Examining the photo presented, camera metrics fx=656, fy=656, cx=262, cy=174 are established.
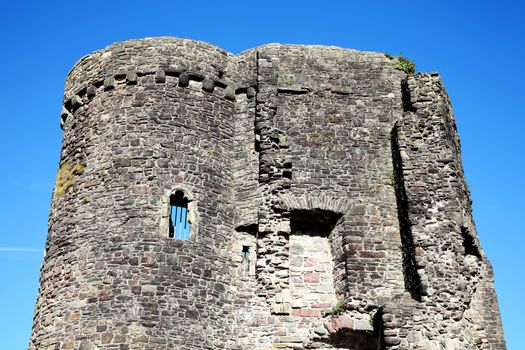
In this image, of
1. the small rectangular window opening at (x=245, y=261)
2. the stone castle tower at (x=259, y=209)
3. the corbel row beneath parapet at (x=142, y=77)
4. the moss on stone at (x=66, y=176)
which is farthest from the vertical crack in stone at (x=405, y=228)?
the moss on stone at (x=66, y=176)

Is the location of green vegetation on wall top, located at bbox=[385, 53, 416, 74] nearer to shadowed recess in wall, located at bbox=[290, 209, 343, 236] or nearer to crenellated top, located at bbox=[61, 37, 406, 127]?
crenellated top, located at bbox=[61, 37, 406, 127]

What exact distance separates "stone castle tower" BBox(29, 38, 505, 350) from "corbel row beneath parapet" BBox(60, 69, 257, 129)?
0.17ft

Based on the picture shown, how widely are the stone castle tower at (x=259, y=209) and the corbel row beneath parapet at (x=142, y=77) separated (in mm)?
51

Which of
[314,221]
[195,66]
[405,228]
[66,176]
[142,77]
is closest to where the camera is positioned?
[405,228]

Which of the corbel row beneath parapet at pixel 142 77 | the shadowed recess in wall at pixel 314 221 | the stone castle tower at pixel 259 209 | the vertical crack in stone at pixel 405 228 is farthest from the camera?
the corbel row beneath parapet at pixel 142 77

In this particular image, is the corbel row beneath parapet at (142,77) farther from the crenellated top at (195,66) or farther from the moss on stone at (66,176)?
the moss on stone at (66,176)

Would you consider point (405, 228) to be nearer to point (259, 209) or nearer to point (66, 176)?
point (259, 209)

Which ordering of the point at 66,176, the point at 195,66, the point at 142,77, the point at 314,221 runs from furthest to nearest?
the point at 195,66, the point at 142,77, the point at 66,176, the point at 314,221

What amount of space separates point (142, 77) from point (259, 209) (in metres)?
4.55

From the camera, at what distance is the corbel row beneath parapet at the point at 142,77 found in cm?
1658

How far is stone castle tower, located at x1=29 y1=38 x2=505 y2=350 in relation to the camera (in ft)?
46.3

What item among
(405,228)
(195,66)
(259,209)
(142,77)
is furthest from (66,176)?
(405,228)

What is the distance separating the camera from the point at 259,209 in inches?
612

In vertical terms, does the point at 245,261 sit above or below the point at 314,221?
below
